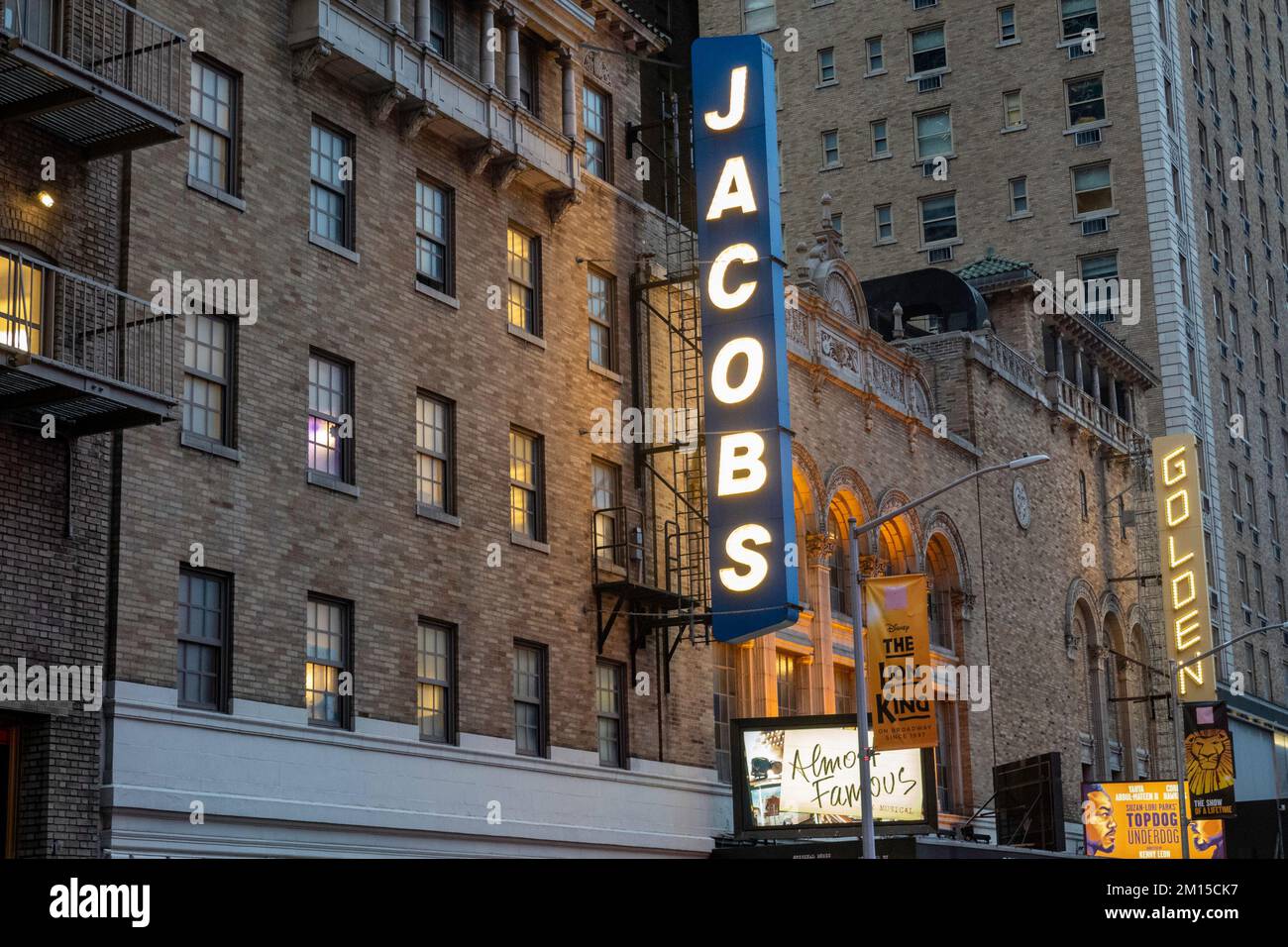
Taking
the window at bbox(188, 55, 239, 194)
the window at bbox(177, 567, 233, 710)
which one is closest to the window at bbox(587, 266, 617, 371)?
the window at bbox(188, 55, 239, 194)

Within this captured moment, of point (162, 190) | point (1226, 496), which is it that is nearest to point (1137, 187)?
point (1226, 496)

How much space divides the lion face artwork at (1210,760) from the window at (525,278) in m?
24.4

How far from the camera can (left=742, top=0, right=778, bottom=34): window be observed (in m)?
74.9

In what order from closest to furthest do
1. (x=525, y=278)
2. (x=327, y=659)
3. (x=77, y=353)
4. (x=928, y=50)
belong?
(x=77, y=353), (x=327, y=659), (x=525, y=278), (x=928, y=50)

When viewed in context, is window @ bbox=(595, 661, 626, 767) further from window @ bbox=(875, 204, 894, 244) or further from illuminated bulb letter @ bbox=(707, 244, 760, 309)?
window @ bbox=(875, 204, 894, 244)

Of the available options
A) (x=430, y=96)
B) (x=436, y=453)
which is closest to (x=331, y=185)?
(x=430, y=96)

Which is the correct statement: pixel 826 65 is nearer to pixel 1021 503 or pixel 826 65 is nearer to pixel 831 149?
pixel 831 149

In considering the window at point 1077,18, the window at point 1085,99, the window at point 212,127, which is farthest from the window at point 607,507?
the window at point 1077,18

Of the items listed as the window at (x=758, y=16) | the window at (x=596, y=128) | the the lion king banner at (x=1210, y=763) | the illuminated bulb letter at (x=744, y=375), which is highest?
the window at (x=758, y=16)

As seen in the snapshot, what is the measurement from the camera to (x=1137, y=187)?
220 feet

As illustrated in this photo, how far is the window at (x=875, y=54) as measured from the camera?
71688 mm

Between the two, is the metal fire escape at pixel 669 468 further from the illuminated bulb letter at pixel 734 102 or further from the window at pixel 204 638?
the window at pixel 204 638

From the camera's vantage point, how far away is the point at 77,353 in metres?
21.0

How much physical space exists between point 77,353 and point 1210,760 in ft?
111
